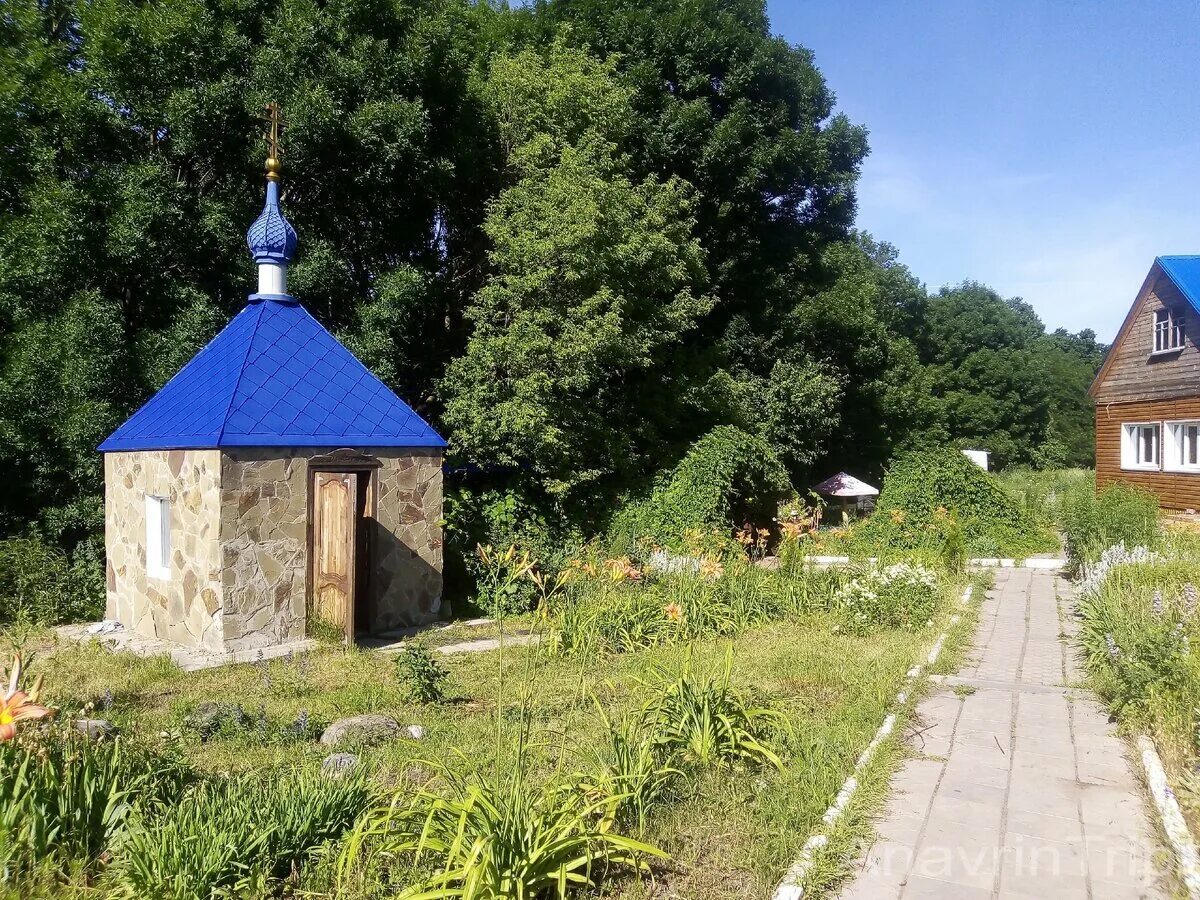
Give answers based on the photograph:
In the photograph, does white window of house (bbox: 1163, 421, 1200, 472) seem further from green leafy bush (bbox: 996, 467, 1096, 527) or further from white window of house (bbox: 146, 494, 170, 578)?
white window of house (bbox: 146, 494, 170, 578)

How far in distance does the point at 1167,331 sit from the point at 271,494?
739 inches

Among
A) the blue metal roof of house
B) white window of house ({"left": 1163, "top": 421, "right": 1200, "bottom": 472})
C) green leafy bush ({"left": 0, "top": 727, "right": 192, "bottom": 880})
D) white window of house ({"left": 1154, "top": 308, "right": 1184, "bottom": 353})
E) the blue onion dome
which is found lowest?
green leafy bush ({"left": 0, "top": 727, "right": 192, "bottom": 880})

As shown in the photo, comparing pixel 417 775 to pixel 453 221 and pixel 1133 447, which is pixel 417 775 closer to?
pixel 453 221

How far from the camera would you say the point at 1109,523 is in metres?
11.6

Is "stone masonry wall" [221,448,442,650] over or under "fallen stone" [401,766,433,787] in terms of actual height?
over

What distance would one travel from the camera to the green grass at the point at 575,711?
377 cm

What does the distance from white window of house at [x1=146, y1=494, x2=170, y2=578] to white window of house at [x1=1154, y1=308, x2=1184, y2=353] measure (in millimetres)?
19359

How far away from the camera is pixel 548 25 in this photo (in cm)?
1769

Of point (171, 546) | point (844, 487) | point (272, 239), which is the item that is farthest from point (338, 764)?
point (844, 487)

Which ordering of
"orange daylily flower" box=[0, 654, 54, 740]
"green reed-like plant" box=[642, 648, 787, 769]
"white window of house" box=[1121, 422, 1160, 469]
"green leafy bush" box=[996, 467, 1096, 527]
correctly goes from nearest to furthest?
"orange daylily flower" box=[0, 654, 54, 740] → "green reed-like plant" box=[642, 648, 787, 769] → "green leafy bush" box=[996, 467, 1096, 527] → "white window of house" box=[1121, 422, 1160, 469]

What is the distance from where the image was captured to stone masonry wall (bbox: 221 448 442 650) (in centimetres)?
846

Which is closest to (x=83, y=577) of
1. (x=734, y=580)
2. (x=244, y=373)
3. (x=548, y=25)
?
(x=244, y=373)

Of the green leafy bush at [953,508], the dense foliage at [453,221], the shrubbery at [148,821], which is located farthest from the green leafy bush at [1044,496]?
the shrubbery at [148,821]

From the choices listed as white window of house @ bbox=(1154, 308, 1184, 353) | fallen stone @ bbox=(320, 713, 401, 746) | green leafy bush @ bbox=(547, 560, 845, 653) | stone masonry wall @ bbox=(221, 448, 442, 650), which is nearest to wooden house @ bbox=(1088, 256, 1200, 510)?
white window of house @ bbox=(1154, 308, 1184, 353)
